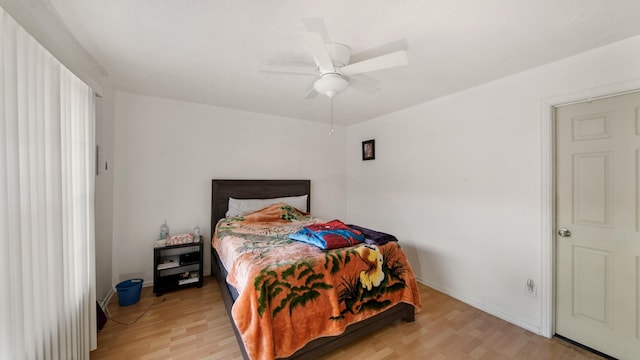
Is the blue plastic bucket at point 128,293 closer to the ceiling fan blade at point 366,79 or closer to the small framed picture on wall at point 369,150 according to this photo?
the ceiling fan blade at point 366,79

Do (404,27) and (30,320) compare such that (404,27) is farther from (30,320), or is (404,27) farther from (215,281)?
(215,281)

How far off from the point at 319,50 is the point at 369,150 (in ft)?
8.41

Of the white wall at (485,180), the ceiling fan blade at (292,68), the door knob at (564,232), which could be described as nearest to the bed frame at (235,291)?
the white wall at (485,180)

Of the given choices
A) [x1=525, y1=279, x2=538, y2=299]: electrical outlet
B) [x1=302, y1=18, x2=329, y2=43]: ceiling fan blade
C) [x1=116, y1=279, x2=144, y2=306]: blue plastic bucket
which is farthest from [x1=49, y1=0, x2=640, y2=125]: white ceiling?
[x1=116, y1=279, x2=144, y2=306]: blue plastic bucket

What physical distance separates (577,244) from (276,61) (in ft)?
9.53

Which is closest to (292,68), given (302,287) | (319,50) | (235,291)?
(319,50)

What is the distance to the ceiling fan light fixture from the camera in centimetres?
178

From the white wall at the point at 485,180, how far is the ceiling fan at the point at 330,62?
1398mm

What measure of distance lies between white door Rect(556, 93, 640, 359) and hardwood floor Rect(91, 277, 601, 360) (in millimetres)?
243

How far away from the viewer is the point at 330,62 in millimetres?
1602

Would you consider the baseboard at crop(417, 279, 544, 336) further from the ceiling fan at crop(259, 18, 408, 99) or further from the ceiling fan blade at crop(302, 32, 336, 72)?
the ceiling fan blade at crop(302, 32, 336, 72)

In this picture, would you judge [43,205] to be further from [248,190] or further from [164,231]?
[248,190]

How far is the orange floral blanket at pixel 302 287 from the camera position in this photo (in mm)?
1468

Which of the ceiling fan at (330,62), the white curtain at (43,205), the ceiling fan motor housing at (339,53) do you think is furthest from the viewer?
the ceiling fan motor housing at (339,53)
